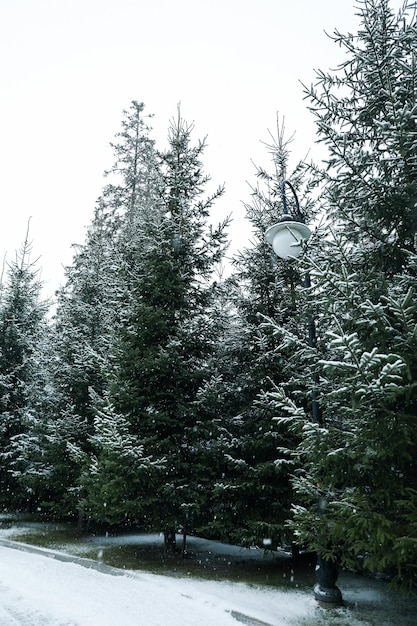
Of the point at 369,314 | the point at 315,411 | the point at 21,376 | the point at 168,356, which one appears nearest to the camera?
the point at 369,314

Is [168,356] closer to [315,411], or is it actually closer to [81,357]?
[315,411]

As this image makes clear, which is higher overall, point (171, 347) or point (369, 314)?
point (171, 347)

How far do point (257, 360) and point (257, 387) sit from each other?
2.10ft

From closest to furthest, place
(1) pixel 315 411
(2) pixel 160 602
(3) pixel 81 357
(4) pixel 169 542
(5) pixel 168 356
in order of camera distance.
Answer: (2) pixel 160 602 → (1) pixel 315 411 → (5) pixel 168 356 → (4) pixel 169 542 → (3) pixel 81 357

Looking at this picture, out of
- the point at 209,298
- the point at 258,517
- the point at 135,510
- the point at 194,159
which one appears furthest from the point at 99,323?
the point at 258,517

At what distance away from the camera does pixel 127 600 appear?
5691 millimetres

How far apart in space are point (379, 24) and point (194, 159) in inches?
240

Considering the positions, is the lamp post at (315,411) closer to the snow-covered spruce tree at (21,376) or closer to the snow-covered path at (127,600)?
the snow-covered path at (127,600)

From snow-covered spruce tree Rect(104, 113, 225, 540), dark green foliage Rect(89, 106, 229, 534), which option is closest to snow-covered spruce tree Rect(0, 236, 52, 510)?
dark green foliage Rect(89, 106, 229, 534)

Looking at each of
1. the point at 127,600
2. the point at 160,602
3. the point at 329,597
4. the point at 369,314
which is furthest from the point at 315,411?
the point at 127,600

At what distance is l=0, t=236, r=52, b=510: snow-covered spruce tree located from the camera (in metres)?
13.5

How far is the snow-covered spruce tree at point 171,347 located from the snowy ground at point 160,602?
1.61m

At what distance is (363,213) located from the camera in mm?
5996

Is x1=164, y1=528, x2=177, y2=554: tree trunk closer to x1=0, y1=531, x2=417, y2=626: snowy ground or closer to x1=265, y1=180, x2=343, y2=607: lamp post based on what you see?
x1=0, y1=531, x2=417, y2=626: snowy ground
